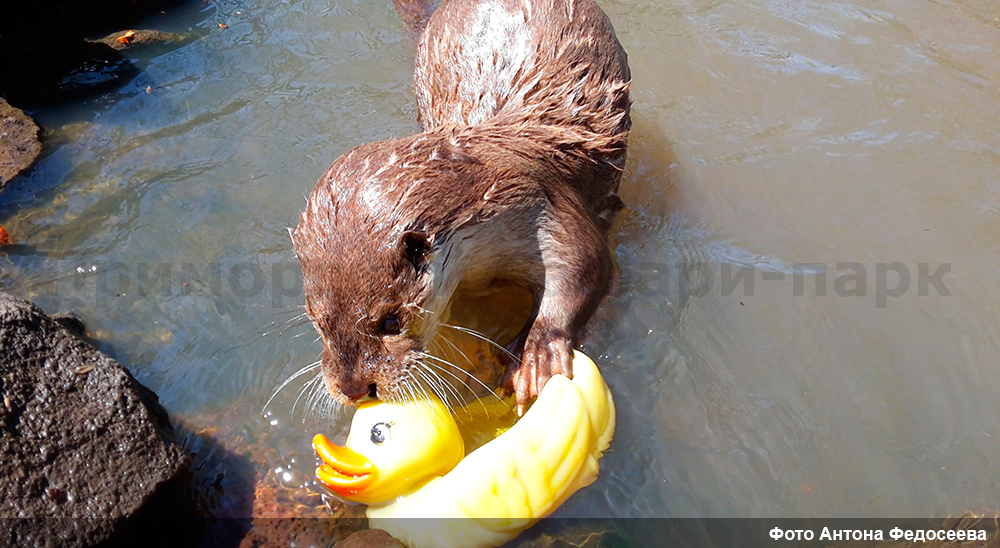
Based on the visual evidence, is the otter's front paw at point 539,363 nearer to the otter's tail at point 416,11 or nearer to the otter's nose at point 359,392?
the otter's nose at point 359,392

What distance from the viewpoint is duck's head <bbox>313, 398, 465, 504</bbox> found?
6.38 ft

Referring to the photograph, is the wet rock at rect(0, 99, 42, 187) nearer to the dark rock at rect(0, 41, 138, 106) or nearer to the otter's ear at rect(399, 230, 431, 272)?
the dark rock at rect(0, 41, 138, 106)

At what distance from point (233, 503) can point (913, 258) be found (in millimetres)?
2986

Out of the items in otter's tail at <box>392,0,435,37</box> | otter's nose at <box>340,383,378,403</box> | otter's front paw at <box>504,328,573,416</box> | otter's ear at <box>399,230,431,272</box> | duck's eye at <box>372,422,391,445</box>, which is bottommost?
otter's front paw at <box>504,328,573,416</box>

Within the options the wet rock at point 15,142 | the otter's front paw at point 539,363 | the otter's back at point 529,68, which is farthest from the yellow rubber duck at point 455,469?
the wet rock at point 15,142

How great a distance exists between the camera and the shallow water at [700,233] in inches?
97.4

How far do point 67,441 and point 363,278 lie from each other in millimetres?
1003

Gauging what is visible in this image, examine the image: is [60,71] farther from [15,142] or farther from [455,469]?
[455,469]

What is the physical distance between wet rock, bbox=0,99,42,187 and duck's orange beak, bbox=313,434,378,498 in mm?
2668

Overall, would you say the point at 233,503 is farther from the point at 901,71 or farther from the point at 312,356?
the point at 901,71

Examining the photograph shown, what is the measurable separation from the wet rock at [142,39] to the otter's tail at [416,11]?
150 cm

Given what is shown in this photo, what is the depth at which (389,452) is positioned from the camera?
1.98 m

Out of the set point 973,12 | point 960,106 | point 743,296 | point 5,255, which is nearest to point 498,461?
point 743,296

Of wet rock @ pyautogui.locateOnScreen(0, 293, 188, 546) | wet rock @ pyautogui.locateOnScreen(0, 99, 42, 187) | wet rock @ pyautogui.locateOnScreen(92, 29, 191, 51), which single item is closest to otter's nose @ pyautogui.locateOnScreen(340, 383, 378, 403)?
wet rock @ pyautogui.locateOnScreen(0, 293, 188, 546)
